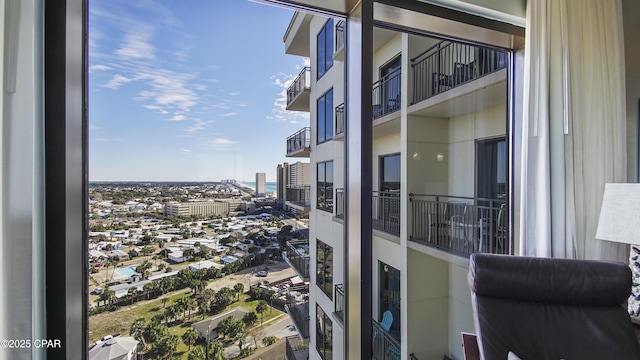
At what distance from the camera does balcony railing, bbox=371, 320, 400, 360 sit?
2102 mm

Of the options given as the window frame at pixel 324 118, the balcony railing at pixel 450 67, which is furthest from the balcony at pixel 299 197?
the balcony railing at pixel 450 67

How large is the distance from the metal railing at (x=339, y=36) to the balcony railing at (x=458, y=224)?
4.03 ft

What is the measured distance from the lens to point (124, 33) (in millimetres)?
1384

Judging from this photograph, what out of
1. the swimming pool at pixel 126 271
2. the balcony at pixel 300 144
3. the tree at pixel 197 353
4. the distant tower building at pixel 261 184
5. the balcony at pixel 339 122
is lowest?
the tree at pixel 197 353

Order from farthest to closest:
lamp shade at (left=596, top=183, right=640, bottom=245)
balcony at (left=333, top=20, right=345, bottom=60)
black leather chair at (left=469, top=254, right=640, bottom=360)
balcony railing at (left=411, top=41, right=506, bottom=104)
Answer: balcony railing at (left=411, top=41, right=506, bottom=104), balcony at (left=333, top=20, right=345, bottom=60), lamp shade at (left=596, top=183, right=640, bottom=245), black leather chair at (left=469, top=254, right=640, bottom=360)

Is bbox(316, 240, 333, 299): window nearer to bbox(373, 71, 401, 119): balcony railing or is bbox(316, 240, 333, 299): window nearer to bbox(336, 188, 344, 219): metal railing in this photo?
bbox(336, 188, 344, 219): metal railing

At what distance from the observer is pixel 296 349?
6.06ft

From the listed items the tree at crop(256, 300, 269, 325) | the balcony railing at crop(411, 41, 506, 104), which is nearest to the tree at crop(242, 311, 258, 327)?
the tree at crop(256, 300, 269, 325)

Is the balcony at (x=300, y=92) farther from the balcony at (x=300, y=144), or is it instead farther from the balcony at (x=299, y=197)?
the balcony at (x=299, y=197)

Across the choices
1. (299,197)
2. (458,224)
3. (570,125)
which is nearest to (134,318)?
(299,197)

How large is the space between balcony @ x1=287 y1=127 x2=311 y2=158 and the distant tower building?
22cm

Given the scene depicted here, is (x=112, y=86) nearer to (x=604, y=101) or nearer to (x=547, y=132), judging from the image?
(x=547, y=132)

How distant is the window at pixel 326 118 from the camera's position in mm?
1932

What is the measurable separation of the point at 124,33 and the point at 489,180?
2600 mm
